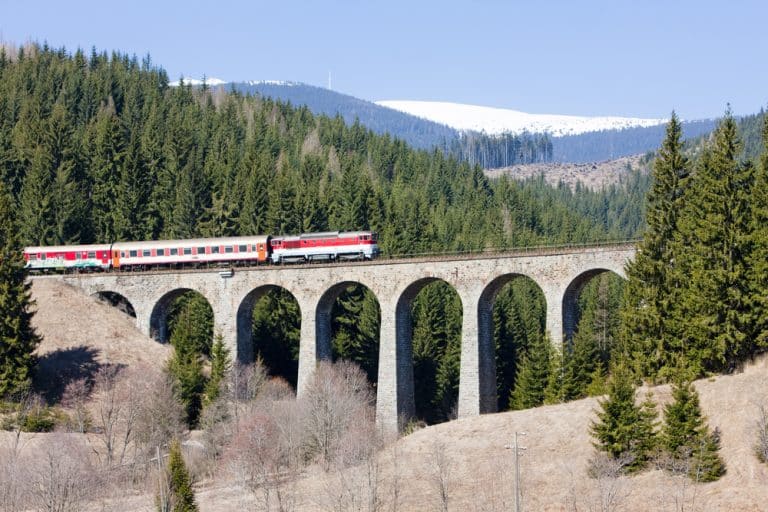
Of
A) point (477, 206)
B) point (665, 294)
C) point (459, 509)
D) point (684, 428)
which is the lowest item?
point (459, 509)

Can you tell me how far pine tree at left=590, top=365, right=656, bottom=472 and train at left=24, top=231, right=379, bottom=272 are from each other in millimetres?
36558

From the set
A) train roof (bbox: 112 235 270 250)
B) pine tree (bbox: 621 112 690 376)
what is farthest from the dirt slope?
pine tree (bbox: 621 112 690 376)

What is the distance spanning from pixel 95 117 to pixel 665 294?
123 m

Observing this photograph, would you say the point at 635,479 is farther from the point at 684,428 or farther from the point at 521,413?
the point at 521,413

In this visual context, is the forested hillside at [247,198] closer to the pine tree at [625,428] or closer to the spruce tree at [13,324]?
the spruce tree at [13,324]

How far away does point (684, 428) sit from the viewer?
175 ft

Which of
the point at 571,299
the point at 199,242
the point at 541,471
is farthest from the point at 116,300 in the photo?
the point at 541,471

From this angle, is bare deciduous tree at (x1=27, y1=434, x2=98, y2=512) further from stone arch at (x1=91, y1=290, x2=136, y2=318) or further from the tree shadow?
stone arch at (x1=91, y1=290, x2=136, y2=318)

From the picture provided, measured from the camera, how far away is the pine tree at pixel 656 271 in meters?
64.8

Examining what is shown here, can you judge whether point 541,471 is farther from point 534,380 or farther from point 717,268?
point 534,380

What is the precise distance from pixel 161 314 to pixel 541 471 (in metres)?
47.0

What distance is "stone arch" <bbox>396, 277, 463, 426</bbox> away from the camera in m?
80.2

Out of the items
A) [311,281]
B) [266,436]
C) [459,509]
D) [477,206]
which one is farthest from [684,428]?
[477,206]

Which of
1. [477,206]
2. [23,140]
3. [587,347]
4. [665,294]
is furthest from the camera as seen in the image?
[477,206]
